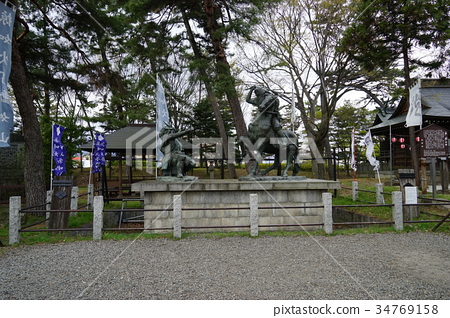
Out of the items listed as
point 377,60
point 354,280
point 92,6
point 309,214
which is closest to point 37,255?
point 354,280

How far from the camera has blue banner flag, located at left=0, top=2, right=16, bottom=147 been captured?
6.44 meters

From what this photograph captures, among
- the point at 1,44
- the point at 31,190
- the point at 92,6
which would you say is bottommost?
the point at 31,190

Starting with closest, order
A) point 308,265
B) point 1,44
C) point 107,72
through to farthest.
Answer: point 308,265 → point 1,44 → point 107,72

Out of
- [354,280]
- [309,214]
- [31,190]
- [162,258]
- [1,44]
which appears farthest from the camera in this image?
[31,190]

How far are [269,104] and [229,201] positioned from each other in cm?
274

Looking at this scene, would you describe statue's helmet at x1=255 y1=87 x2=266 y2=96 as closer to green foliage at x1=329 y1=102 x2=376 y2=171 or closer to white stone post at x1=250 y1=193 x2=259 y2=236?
white stone post at x1=250 y1=193 x2=259 y2=236

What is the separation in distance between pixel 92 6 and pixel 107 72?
2578 millimetres

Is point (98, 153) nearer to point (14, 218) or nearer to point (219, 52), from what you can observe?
point (14, 218)

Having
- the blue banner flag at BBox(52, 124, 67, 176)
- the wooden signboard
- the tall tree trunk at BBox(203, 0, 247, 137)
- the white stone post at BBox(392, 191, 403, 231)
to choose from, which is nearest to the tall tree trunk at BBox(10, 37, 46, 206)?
the blue banner flag at BBox(52, 124, 67, 176)

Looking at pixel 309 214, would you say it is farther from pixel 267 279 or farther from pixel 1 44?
pixel 1 44

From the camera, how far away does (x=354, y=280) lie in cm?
381

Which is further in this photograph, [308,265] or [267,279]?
[308,265]

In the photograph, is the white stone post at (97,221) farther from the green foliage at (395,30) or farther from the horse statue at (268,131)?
the green foliage at (395,30)

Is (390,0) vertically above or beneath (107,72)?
above
